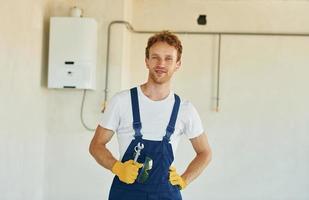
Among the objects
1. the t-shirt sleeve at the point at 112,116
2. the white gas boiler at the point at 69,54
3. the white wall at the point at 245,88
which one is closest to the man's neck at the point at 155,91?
the t-shirt sleeve at the point at 112,116

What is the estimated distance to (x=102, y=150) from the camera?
1.96 m

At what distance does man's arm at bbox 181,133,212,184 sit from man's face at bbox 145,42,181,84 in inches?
14.6

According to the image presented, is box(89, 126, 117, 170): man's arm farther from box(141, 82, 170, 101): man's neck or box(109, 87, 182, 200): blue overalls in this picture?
box(141, 82, 170, 101): man's neck

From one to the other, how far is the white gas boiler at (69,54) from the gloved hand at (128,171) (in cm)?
223

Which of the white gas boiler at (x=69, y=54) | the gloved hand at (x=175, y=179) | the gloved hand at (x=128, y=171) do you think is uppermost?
the white gas boiler at (x=69, y=54)

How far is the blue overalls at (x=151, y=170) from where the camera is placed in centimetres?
189

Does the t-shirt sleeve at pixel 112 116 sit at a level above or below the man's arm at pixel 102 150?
above

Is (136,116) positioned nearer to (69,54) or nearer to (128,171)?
(128,171)

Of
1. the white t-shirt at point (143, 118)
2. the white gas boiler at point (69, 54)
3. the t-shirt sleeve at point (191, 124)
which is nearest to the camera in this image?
the white t-shirt at point (143, 118)

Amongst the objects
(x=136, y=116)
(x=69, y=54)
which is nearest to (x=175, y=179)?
(x=136, y=116)

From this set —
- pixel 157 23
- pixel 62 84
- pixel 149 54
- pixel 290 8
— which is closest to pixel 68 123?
pixel 62 84

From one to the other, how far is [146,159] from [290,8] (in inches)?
145

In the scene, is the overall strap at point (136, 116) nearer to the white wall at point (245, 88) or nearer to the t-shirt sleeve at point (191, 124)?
the t-shirt sleeve at point (191, 124)

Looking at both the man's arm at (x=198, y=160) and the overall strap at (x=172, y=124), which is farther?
the man's arm at (x=198, y=160)
